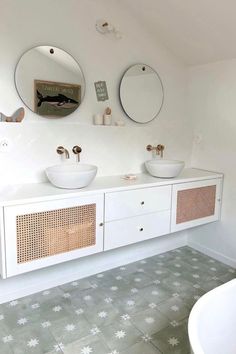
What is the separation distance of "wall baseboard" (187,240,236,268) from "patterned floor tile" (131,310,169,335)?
116 cm

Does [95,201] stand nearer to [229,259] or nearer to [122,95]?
A: [122,95]

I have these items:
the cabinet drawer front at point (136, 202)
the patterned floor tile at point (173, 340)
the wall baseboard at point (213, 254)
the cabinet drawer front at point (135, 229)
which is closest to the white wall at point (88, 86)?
the cabinet drawer front at point (136, 202)

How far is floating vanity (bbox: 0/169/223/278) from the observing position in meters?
1.97

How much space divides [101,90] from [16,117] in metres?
0.82

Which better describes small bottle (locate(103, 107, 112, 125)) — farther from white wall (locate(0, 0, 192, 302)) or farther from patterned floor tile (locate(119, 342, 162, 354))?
patterned floor tile (locate(119, 342, 162, 354))

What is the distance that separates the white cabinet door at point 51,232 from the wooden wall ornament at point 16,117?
0.72m

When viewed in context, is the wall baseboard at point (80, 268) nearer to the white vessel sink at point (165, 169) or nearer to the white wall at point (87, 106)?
the white wall at point (87, 106)

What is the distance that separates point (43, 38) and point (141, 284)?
7.29 ft

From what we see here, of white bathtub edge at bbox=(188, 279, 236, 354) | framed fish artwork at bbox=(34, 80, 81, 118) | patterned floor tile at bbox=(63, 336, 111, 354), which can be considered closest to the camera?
white bathtub edge at bbox=(188, 279, 236, 354)

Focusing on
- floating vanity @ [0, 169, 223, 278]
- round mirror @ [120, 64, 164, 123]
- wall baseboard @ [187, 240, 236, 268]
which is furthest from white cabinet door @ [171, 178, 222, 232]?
round mirror @ [120, 64, 164, 123]

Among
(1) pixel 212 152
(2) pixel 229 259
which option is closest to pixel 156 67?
(1) pixel 212 152

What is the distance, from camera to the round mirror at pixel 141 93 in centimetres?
282

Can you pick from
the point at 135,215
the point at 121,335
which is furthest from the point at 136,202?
the point at 121,335

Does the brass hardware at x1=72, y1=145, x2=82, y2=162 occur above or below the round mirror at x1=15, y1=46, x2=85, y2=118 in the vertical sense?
below
